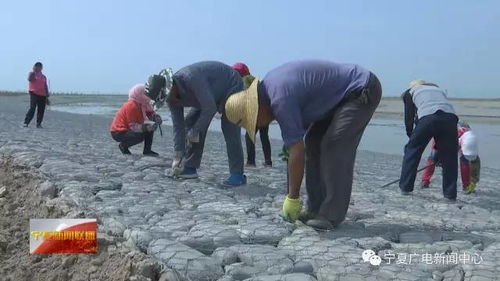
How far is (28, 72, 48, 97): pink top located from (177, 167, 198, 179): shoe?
7.83m

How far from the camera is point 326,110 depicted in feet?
14.0

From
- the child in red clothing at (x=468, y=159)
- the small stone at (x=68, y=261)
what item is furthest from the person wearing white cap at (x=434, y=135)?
the small stone at (x=68, y=261)

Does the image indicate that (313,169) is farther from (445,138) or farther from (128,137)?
(128,137)

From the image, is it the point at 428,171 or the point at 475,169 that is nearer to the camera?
the point at 475,169

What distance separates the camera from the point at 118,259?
3.39 meters

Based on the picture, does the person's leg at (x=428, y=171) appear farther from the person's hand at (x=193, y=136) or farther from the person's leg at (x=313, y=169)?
the person's leg at (x=313, y=169)

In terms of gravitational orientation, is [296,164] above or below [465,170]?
above

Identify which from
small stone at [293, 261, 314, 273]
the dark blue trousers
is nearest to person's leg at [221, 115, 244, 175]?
the dark blue trousers

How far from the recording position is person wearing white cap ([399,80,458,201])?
6.05 meters

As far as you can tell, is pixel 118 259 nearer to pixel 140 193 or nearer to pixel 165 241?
pixel 165 241

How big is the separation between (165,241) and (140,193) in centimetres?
182

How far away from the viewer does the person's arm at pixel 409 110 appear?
21.9ft

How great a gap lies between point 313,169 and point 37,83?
10.2m

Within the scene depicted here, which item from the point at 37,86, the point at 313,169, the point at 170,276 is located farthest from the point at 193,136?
the point at 37,86
